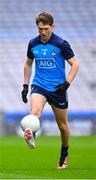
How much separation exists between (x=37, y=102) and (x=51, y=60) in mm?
586

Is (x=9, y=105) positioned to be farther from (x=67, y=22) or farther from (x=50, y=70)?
(x=50, y=70)

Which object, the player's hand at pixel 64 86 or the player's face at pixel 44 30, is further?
the player's hand at pixel 64 86

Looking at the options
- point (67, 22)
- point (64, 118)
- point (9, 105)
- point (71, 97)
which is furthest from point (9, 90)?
point (64, 118)

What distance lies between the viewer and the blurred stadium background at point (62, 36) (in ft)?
81.0

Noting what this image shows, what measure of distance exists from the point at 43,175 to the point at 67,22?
73.0ft

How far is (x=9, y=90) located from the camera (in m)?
27.5

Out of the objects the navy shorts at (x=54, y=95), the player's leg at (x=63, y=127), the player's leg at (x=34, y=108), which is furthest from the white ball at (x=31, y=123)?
the player's leg at (x=63, y=127)

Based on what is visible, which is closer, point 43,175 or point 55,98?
point 43,175

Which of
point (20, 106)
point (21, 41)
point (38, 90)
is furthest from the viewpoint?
point (21, 41)

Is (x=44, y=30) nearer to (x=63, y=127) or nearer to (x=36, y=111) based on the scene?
(x=36, y=111)

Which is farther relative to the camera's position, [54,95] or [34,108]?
[54,95]

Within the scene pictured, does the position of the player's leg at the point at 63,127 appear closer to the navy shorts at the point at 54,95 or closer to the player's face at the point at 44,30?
the navy shorts at the point at 54,95

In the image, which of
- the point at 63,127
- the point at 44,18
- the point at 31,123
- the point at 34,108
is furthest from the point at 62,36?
the point at 31,123

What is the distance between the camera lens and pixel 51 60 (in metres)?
9.20
